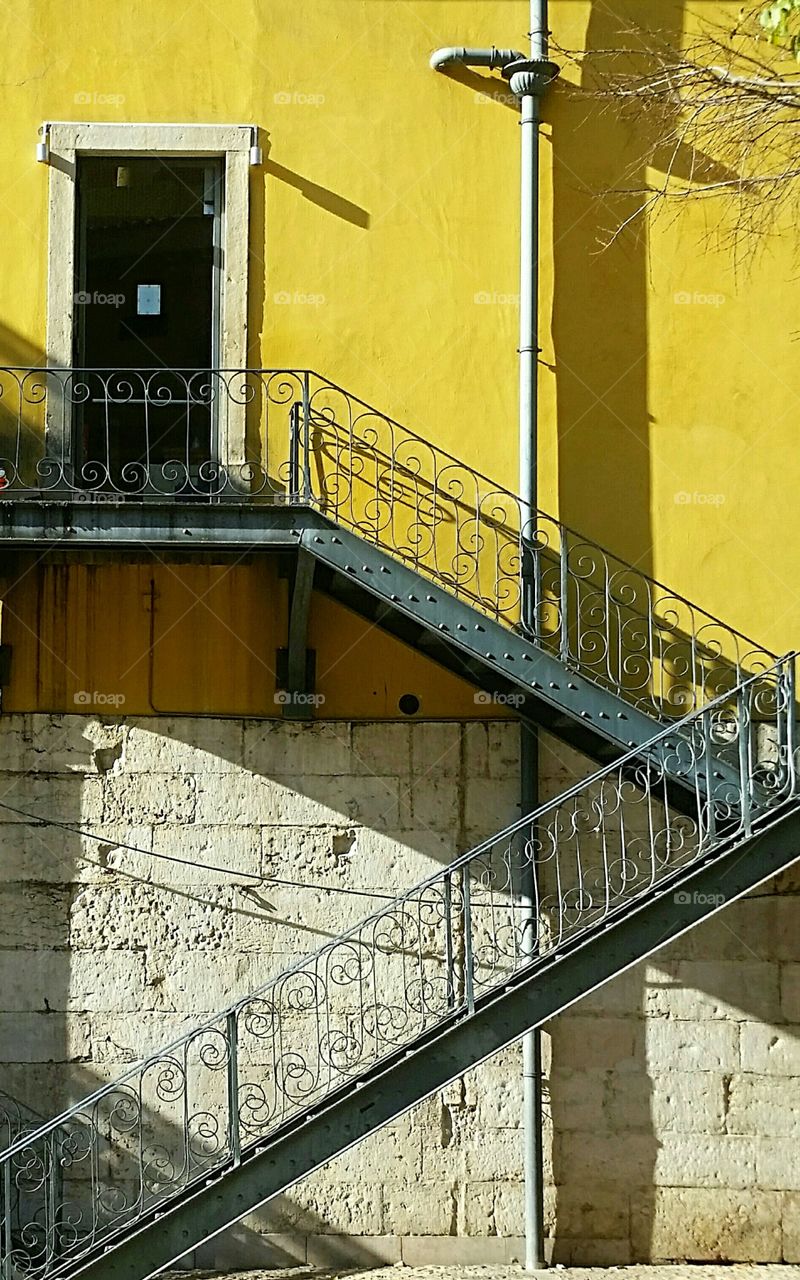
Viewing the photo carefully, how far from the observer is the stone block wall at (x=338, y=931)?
10672mm

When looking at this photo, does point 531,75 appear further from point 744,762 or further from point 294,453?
point 744,762

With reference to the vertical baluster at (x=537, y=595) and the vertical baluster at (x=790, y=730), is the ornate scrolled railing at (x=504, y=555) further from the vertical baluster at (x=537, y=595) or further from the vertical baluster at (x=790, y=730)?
the vertical baluster at (x=790, y=730)

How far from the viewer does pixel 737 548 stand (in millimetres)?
11203

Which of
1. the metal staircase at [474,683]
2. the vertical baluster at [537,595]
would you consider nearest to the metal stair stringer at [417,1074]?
the metal staircase at [474,683]

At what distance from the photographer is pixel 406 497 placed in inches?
436

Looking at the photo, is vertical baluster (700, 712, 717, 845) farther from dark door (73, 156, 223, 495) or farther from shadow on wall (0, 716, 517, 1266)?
dark door (73, 156, 223, 495)

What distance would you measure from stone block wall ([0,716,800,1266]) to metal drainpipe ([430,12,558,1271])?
0.12 m

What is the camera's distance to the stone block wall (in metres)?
10.7

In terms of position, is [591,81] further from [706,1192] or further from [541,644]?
[706,1192]

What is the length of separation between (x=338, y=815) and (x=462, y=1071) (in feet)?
8.12

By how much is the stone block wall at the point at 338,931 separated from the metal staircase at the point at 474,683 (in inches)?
14.1

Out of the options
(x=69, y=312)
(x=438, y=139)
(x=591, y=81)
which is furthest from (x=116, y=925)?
(x=591, y=81)

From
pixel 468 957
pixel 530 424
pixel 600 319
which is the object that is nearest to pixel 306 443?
pixel 530 424

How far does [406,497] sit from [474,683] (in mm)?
1296
